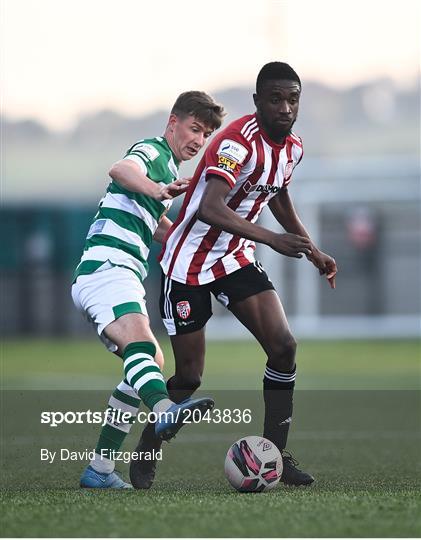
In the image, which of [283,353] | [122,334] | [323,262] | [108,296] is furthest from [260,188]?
[122,334]

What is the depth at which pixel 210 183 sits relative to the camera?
21.5 feet

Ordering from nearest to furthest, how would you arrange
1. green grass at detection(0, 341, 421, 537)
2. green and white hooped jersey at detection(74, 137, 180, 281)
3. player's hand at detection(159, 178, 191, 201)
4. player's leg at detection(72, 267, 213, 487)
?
green grass at detection(0, 341, 421, 537) → player's leg at detection(72, 267, 213, 487) → player's hand at detection(159, 178, 191, 201) → green and white hooped jersey at detection(74, 137, 180, 281)

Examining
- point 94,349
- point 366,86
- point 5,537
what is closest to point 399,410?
point 5,537

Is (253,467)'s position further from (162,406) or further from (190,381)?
(190,381)

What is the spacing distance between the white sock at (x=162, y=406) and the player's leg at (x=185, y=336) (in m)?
0.89

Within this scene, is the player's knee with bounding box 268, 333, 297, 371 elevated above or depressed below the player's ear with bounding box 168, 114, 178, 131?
below

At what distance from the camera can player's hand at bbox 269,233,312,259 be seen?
20.6 feet

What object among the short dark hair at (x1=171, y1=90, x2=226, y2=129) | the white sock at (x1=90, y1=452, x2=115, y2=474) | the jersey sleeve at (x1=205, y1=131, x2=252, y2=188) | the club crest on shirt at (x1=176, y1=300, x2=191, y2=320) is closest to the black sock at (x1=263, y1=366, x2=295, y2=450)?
the club crest on shirt at (x1=176, y1=300, x2=191, y2=320)

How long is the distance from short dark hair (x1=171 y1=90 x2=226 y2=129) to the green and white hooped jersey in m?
0.26

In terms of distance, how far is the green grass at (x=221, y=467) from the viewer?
5.06 metres

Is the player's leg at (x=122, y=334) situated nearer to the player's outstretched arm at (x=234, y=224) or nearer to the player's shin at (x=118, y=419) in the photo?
the player's shin at (x=118, y=419)

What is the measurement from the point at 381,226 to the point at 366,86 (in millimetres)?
4802

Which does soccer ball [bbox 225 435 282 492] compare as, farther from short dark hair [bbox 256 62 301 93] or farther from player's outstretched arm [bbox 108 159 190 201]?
short dark hair [bbox 256 62 301 93]

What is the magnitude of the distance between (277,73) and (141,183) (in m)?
0.97
